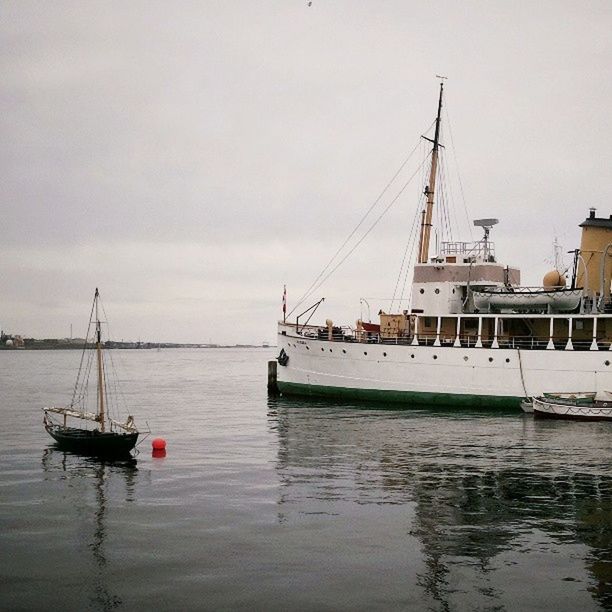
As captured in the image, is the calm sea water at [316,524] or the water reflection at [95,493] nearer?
the calm sea water at [316,524]

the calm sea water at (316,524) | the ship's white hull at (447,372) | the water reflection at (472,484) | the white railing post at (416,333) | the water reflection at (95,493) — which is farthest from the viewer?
the white railing post at (416,333)

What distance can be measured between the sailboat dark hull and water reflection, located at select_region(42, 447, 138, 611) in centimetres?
50

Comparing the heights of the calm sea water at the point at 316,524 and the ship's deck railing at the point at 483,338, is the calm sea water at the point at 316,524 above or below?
below

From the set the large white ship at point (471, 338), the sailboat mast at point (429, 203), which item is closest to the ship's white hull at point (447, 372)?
the large white ship at point (471, 338)

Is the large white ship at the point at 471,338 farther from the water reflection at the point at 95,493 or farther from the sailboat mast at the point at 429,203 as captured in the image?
the water reflection at the point at 95,493

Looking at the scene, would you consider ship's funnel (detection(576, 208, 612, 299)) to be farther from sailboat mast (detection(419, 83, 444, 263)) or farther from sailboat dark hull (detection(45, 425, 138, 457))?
sailboat dark hull (detection(45, 425, 138, 457))

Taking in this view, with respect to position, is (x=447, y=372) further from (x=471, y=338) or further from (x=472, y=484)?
(x=472, y=484)

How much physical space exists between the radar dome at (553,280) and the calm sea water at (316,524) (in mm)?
15783

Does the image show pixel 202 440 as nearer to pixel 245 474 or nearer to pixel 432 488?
pixel 245 474

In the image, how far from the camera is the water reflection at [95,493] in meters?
14.9

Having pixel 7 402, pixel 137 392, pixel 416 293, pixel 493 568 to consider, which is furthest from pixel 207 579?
pixel 137 392

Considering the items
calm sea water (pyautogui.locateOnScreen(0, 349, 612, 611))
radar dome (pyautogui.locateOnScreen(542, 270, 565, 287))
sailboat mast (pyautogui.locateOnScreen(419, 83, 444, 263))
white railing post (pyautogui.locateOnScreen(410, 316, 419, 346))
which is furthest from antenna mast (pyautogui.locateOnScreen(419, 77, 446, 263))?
calm sea water (pyautogui.locateOnScreen(0, 349, 612, 611))

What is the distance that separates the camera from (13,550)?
1719cm

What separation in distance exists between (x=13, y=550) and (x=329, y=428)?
75.3ft
